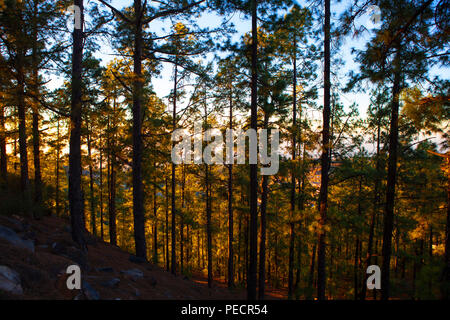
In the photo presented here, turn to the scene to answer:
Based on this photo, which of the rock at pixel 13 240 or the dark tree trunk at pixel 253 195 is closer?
the rock at pixel 13 240

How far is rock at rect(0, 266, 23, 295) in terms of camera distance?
4.01m

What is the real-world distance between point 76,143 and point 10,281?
190 inches

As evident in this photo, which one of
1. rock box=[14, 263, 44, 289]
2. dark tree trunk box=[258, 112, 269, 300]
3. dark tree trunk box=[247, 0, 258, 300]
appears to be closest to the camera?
rock box=[14, 263, 44, 289]

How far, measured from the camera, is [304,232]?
14562mm

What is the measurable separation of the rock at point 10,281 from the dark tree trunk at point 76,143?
362 centimetres

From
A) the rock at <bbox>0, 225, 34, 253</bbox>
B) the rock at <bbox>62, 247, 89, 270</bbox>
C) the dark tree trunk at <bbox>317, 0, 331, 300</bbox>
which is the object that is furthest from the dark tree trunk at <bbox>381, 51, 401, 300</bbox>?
the rock at <bbox>0, 225, 34, 253</bbox>

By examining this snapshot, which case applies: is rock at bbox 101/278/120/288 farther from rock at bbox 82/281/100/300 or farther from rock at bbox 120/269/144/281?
rock at bbox 120/269/144/281

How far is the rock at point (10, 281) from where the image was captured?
401 cm

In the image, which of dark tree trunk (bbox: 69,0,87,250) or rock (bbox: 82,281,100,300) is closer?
rock (bbox: 82,281,100,300)

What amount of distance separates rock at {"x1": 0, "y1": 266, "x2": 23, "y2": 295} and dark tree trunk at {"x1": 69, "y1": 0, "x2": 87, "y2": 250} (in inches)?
143

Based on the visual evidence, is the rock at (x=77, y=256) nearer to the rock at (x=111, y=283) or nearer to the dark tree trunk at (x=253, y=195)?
the rock at (x=111, y=283)

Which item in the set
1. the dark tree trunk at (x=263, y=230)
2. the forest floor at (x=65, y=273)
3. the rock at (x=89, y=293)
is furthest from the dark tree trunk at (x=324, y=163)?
the rock at (x=89, y=293)

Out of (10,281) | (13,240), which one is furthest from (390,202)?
(13,240)
